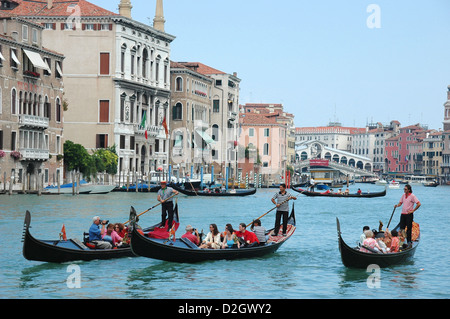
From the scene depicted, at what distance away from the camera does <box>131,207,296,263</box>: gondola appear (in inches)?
525

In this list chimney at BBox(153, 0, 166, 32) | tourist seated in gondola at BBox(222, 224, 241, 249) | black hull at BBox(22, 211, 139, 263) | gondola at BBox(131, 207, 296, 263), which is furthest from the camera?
chimney at BBox(153, 0, 166, 32)

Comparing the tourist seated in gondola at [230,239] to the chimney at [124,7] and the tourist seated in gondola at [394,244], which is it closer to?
the tourist seated in gondola at [394,244]

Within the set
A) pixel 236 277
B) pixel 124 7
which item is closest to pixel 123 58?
pixel 124 7

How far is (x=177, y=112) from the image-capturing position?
5388 centimetres

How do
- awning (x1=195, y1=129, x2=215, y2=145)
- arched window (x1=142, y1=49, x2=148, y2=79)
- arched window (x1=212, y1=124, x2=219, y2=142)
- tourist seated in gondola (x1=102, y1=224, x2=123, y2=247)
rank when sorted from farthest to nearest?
arched window (x1=212, y1=124, x2=219, y2=142) → awning (x1=195, y1=129, x2=215, y2=145) → arched window (x1=142, y1=49, x2=148, y2=79) → tourist seated in gondola (x1=102, y1=224, x2=123, y2=247)

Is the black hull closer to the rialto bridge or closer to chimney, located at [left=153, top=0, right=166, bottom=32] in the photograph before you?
chimney, located at [left=153, top=0, right=166, bottom=32]

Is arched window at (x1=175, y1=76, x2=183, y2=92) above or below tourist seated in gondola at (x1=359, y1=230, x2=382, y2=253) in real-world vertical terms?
above

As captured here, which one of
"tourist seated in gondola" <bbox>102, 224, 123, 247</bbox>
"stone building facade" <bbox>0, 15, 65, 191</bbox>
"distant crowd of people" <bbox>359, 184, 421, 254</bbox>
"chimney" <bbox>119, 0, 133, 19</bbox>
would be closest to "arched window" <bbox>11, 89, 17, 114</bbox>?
"stone building facade" <bbox>0, 15, 65, 191</bbox>

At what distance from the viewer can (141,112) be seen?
154ft

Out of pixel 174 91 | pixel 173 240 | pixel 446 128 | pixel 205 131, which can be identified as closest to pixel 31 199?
pixel 173 240

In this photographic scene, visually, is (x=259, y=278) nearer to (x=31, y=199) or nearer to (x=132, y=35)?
(x=31, y=199)

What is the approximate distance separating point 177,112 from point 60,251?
40.6 metres

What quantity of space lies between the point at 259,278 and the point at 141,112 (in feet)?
112

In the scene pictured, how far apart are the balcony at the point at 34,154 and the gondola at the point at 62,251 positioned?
20.5 meters
